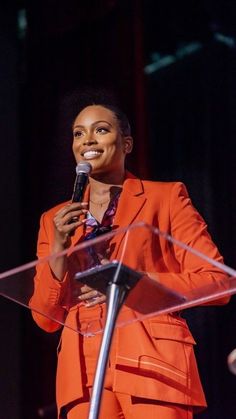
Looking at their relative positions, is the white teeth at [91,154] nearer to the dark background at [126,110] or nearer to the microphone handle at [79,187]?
the microphone handle at [79,187]

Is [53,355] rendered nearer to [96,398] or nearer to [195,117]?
[195,117]

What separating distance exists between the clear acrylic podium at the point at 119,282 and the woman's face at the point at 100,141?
39 centimetres

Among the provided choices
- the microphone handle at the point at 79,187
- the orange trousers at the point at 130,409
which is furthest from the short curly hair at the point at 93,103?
the orange trousers at the point at 130,409

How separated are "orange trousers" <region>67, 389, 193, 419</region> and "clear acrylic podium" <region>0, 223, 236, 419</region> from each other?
15 cm

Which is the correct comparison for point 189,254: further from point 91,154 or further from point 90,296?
point 91,154

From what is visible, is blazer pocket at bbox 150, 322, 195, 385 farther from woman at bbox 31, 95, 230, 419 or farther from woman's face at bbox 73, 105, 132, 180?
woman's face at bbox 73, 105, 132, 180

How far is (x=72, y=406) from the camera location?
182cm

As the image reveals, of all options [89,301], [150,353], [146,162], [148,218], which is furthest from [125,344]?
[146,162]

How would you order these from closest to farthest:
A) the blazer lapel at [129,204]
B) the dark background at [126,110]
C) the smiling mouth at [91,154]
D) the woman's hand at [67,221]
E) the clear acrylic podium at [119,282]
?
1. the clear acrylic podium at [119,282]
2. the woman's hand at [67,221]
3. the blazer lapel at [129,204]
4. the smiling mouth at [91,154]
5. the dark background at [126,110]

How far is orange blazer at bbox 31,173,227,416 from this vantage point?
5.47 feet

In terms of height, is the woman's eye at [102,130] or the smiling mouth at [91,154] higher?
the woman's eye at [102,130]

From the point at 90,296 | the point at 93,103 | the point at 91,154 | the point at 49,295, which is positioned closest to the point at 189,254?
the point at 90,296

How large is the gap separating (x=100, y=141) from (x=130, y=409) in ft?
2.16

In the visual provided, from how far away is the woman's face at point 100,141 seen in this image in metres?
2.04
